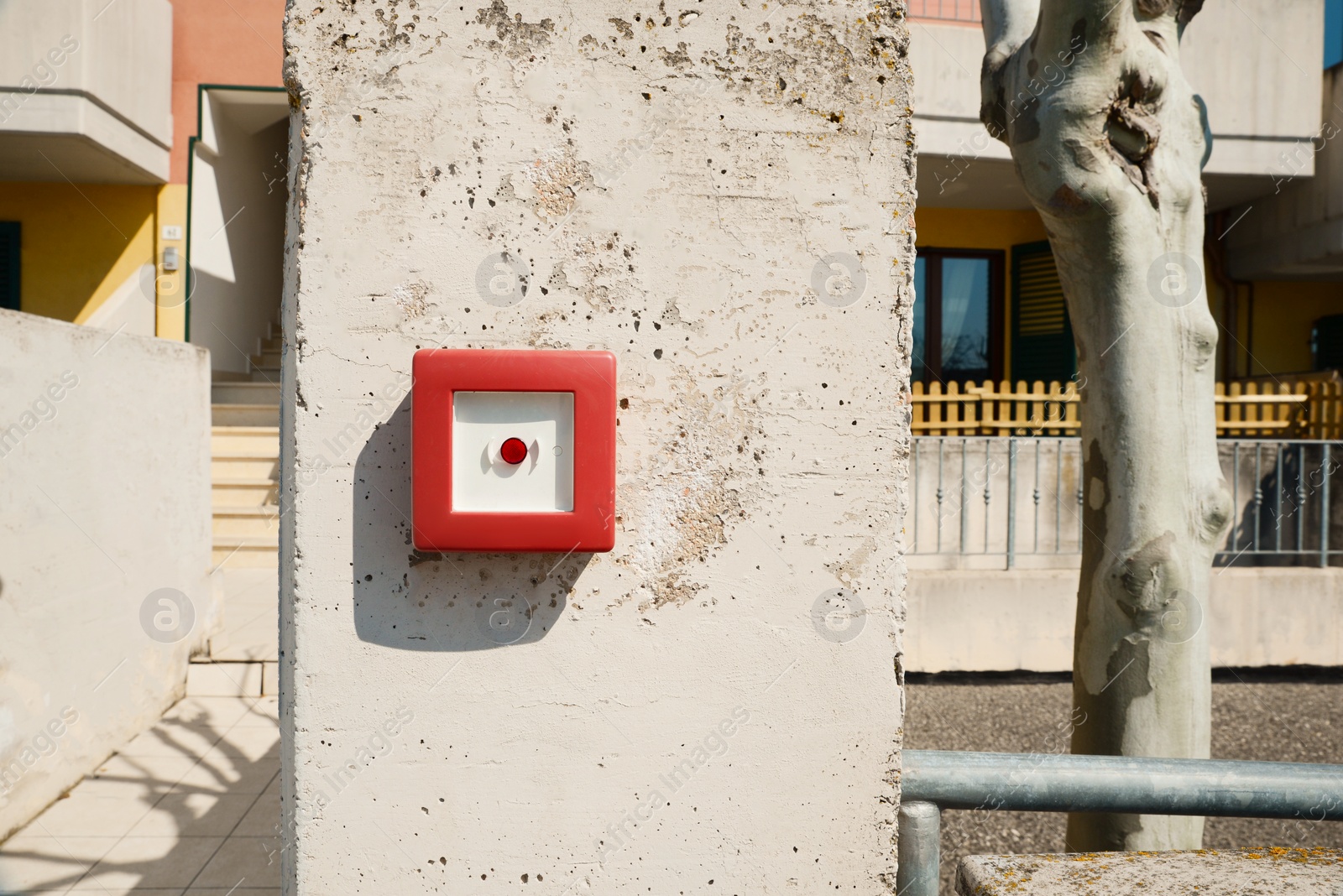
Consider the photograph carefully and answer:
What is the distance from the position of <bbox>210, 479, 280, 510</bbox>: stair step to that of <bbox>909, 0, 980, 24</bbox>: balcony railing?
316 inches

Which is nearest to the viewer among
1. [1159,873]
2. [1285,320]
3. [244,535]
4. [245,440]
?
[1159,873]

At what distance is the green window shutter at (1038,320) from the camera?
1009cm

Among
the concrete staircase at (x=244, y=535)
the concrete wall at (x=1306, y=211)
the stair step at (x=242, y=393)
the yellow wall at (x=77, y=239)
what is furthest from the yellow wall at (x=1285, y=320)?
the yellow wall at (x=77, y=239)

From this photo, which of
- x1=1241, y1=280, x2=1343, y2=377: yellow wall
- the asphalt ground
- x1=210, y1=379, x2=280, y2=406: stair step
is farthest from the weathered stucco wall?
x1=1241, y1=280, x2=1343, y2=377: yellow wall

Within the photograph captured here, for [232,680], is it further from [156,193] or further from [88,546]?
[156,193]

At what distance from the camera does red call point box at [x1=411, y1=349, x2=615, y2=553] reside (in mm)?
1117

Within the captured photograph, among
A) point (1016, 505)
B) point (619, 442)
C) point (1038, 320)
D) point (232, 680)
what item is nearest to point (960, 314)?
point (1038, 320)

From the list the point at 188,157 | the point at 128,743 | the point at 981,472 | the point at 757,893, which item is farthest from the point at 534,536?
the point at 188,157

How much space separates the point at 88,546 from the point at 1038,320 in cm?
977

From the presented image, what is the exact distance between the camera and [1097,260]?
2592 mm

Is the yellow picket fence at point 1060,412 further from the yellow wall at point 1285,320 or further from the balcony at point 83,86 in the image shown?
the balcony at point 83,86

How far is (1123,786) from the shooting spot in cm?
130

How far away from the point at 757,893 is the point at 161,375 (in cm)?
541

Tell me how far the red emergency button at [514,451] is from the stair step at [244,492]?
7.87 m
